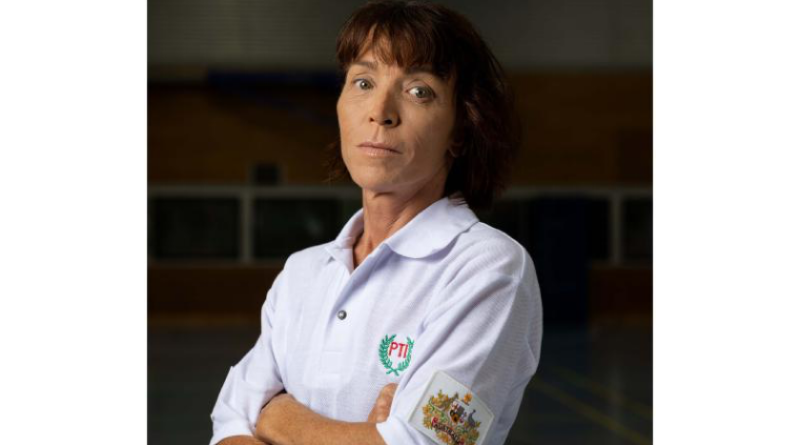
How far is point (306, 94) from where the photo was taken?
1388 cm

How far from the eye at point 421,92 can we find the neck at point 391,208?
219 mm

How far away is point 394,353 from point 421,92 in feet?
1.76

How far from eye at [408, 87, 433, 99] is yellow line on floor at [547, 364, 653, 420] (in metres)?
7.01

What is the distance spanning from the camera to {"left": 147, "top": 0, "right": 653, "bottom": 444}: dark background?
13414 mm

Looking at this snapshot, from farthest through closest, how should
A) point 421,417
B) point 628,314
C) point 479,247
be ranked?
1. point 628,314
2. point 479,247
3. point 421,417

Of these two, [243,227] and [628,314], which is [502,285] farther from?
[628,314]

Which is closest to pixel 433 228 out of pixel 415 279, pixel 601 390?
pixel 415 279

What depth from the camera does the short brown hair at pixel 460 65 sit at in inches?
76.7

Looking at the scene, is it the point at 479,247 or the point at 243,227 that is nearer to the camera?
the point at 479,247

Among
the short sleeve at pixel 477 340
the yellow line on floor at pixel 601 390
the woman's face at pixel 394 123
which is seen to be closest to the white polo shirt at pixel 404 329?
the short sleeve at pixel 477 340

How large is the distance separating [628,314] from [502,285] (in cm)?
1359

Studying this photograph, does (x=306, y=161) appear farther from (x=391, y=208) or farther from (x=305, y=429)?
(x=305, y=429)

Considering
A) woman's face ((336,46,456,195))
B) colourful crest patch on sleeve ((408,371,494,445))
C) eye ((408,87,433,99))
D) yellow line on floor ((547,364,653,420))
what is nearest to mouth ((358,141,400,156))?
woman's face ((336,46,456,195))
